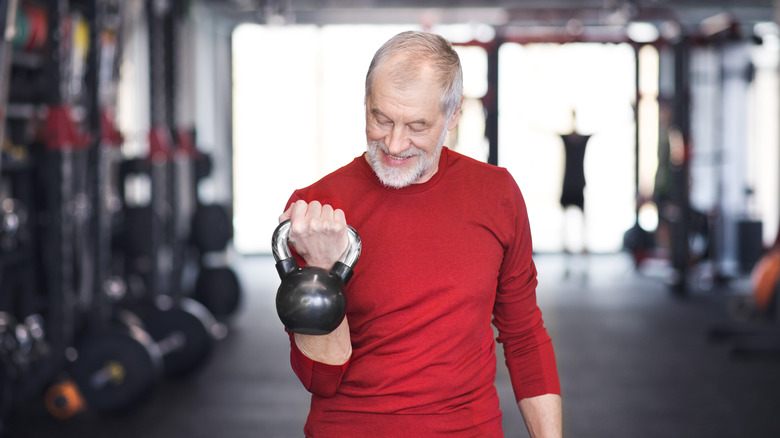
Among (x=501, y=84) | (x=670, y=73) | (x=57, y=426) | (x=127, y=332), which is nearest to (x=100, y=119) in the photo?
(x=127, y=332)

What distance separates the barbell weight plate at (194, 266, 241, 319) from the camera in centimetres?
529

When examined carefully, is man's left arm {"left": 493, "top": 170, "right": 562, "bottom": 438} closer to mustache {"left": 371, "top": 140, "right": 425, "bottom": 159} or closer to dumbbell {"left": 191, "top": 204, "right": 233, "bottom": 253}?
mustache {"left": 371, "top": 140, "right": 425, "bottom": 159}

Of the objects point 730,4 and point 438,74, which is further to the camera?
point 730,4

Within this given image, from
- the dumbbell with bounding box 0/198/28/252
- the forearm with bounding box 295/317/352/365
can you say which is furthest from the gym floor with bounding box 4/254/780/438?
the forearm with bounding box 295/317/352/365

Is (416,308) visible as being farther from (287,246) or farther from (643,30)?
(643,30)

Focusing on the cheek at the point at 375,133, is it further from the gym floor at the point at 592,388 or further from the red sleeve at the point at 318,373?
the gym floor at the point at 592,388

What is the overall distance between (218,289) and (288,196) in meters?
0.77

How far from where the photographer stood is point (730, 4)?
8352 millimetres

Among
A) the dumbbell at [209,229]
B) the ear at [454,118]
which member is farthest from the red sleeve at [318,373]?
the dumbbell at [209,229]

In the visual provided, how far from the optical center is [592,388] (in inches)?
152

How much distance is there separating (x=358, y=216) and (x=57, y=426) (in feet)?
8.45

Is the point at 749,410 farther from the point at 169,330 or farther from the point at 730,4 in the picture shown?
the point at 730,4

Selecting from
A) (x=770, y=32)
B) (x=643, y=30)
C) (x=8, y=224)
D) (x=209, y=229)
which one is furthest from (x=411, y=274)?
(x=643, y=30)

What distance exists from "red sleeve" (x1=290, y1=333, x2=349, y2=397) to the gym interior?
5.77 feet
